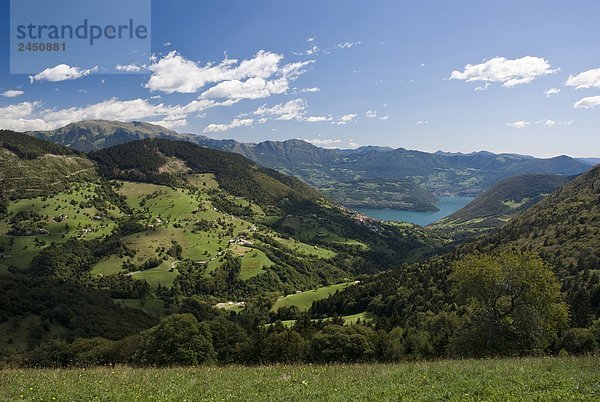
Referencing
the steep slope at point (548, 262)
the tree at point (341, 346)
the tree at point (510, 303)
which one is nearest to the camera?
the tree at point (510, 303)

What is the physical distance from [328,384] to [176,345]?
120 ft

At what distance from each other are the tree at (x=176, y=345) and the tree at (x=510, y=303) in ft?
107

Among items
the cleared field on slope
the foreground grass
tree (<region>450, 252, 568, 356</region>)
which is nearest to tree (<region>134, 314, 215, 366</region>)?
the foreground grass

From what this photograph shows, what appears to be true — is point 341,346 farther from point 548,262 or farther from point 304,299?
point 304,299

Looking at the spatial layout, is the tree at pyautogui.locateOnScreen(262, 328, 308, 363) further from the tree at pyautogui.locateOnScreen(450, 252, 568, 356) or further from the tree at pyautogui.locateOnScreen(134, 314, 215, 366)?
the tree at pyautogui.locateOnScreen(450, 252, 568, 356)

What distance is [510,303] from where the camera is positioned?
4197cm

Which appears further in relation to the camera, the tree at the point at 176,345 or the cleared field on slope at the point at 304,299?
the cleared field on slope at the point at 304,299

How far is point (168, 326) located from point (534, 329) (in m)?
43.9

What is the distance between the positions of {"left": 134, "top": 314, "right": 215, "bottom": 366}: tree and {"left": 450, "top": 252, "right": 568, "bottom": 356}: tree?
32464 mm

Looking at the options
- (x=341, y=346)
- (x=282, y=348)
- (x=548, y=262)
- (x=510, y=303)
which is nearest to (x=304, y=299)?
(x=548, y=262)

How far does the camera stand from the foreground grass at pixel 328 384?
1564 cm

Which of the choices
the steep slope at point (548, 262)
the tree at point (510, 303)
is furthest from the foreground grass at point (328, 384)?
the steep slope at point (548, 262)

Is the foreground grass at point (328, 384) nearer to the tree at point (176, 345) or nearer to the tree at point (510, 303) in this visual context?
the tree at point (510, 303)

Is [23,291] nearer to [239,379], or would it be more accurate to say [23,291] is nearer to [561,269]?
[239,379]
